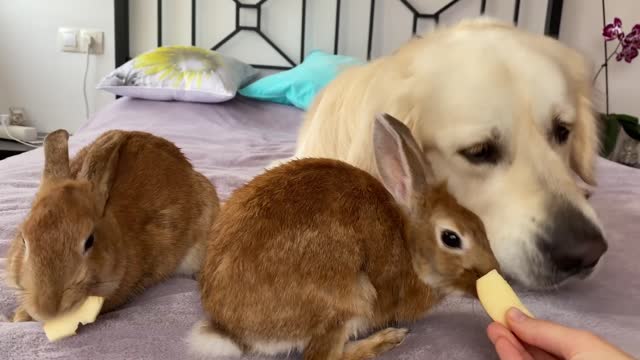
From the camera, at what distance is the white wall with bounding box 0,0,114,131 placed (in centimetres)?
365

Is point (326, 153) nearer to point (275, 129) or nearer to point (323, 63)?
point (275, 129)

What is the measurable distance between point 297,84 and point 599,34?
2.03m

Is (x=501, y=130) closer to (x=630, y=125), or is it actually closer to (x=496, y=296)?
(x=496, y=296)

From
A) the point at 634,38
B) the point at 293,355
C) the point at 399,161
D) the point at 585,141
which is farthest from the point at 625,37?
the point at 293,355

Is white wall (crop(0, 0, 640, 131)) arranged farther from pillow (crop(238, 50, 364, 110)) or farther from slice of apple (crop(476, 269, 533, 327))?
slice of apple (crop(476, 269, 533, 327))

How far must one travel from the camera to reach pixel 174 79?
10.0 ft

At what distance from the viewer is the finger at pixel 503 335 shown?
857 millimetres

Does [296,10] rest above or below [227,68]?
above

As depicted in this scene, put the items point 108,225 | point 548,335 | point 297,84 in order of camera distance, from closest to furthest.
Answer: point 548,335, point 108,225, point 297,84

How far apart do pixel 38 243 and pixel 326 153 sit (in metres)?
0.78

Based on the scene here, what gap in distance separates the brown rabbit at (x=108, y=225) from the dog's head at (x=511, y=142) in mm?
502

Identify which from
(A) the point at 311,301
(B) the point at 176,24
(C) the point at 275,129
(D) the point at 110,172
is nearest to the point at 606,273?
(A) the point at 311,301

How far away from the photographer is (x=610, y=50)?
3.75 meters

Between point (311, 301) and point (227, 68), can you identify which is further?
point (227, 68)
